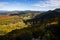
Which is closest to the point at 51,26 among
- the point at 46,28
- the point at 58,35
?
the point at 46,28

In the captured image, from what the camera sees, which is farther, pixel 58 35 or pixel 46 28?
pixel 46 28

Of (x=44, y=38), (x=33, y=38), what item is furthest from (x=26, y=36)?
(x=44, y=38)

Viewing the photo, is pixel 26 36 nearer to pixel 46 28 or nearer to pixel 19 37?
pixel 19 37

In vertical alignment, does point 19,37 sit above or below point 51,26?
below

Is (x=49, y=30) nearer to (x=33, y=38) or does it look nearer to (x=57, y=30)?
(x=57, y=30)

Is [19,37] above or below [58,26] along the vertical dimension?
below

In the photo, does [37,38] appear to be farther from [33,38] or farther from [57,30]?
[57,30]

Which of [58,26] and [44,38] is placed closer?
[44,38]
